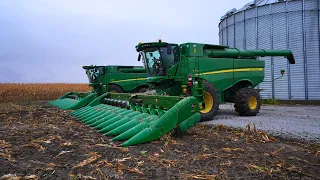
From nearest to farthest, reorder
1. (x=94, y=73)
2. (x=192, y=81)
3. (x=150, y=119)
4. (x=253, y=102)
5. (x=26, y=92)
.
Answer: (x=150, y=119)
(x=192, y=81)
(x=253, y=102)
(x=94, y=73)
(x=26, y=92)

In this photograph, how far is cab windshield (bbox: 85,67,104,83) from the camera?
15.5 m

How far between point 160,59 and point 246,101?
298 centimetres

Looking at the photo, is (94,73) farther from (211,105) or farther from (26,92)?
(26,92)

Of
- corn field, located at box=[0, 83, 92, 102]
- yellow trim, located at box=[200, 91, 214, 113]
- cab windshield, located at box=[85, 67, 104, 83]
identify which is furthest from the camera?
corn field, located at box=[0, 83, 92, 102]

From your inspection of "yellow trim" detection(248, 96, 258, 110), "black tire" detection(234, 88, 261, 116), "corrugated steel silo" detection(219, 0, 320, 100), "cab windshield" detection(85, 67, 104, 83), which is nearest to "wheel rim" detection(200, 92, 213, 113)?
"black tire" detection(234, 88, 261, 116)

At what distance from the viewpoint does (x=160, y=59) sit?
849cm

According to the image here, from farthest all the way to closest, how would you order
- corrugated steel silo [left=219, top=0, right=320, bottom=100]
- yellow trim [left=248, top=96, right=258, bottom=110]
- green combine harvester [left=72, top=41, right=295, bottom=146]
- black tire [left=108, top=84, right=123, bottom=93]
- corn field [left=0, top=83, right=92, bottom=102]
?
corn field [left=0, top=83, right=92, bottom=102] → black tire [left=108, top=84, right=123, bottom=93] → corrugated steel silo [left=219, top=0, right=320, bottom=100] → yellow trim [left=248, top=96, right=258, bottom=110] → green combine harvester [left=72, top=41, right=295, bottom=146]

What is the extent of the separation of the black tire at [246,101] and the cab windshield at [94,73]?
29.0 ft

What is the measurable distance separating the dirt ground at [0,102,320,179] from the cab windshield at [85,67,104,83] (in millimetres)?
10803

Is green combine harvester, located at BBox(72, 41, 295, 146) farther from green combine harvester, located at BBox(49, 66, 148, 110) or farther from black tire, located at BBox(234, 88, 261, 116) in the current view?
green combine harvester, located at BBox(49, 66, 148, 110)

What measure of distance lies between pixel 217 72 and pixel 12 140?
19.6 ft

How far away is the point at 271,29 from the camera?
14742 millimetres

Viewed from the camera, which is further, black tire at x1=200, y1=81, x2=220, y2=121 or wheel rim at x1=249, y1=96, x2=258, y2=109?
wheel rim at x1=249, y1=96, x2=258, y2=109

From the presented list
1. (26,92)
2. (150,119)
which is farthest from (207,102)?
(26,92)
